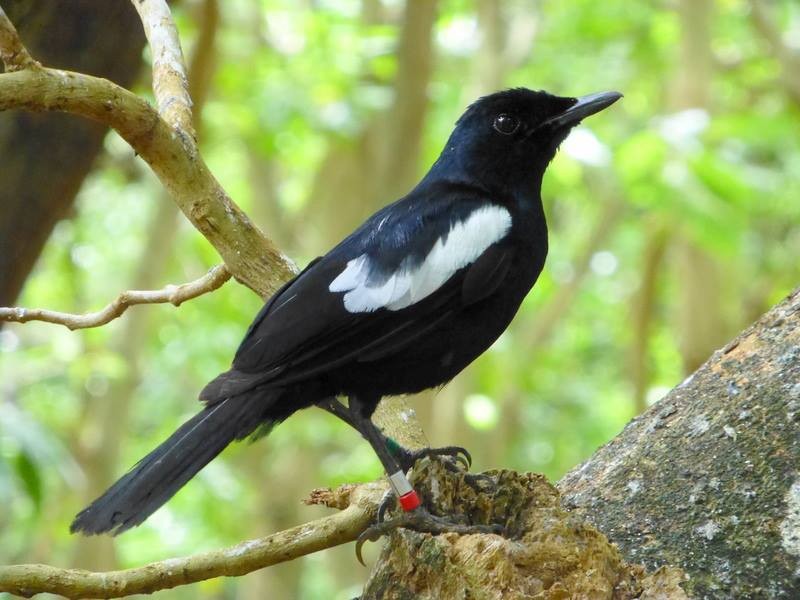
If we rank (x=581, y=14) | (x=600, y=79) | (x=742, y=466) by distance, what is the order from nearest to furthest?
(x=742, y=466) < (x=581, y=14) < (x=600, y=79)

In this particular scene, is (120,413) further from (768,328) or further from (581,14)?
(768,328)

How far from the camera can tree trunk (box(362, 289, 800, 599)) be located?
6.77ft

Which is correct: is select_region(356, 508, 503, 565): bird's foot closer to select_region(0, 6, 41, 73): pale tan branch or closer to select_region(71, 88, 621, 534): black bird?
select_region(71, 88, 621, 534): black bird

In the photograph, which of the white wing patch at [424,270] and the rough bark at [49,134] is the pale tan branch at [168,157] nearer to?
the white wing patch at [424,270]

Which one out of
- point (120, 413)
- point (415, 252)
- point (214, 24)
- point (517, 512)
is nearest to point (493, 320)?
point (415, 252)

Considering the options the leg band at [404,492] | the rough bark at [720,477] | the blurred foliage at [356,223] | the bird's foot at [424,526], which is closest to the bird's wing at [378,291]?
the leg band at [404,492]

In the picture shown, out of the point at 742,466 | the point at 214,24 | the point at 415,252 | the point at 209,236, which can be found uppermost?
the point at 214,24

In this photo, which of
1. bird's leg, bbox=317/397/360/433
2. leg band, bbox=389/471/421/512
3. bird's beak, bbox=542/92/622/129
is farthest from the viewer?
bird's beak, bbox=542/92/622/129

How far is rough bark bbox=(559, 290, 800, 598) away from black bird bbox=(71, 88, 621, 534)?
0.53m

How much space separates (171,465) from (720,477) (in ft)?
4.11

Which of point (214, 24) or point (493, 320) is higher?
point (214, 24)

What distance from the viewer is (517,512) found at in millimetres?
2328

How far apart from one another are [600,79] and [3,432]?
6419 millimetres

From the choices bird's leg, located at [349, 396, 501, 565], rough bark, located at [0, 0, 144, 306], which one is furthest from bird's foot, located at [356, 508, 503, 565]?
rough bark, located at [0, 0, 144, 306]
